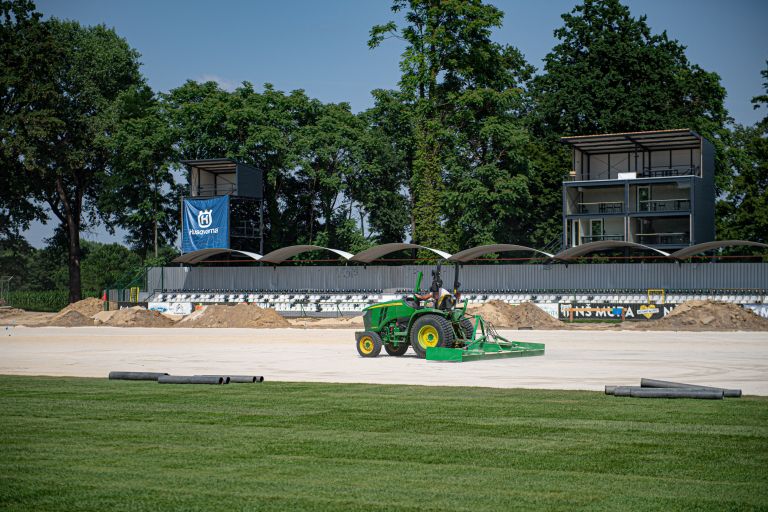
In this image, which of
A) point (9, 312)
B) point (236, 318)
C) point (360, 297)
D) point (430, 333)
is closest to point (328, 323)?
point (236, 318)

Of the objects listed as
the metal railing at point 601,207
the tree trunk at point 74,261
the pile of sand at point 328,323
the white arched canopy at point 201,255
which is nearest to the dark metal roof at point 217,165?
the white arched canopy at point 201,255

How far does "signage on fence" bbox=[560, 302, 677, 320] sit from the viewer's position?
49.4 metres

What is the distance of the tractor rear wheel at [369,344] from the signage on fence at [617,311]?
27.1 meters

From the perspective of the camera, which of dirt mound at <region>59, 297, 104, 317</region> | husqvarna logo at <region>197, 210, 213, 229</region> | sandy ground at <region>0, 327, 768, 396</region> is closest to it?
sandy ground at <region>0, 327, 768, 396</region>

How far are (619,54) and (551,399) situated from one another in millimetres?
65174

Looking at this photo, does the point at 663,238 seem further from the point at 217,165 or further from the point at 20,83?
the point at 20,83

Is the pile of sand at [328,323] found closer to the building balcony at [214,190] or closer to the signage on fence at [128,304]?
the signage on fence at [128,304]

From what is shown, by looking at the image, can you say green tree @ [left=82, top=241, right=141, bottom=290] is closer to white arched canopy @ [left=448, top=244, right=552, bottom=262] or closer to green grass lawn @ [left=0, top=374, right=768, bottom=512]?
white arched canopy @ [left=448, top=244, right=552, bottom=262]

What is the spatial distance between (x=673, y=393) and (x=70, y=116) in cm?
7358

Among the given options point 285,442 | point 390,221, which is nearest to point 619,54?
point 390,221

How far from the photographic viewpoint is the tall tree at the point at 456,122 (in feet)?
237

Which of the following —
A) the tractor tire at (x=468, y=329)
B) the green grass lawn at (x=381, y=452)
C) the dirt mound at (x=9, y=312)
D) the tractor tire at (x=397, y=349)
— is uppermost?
the tractor tire at (x=468, y=329)

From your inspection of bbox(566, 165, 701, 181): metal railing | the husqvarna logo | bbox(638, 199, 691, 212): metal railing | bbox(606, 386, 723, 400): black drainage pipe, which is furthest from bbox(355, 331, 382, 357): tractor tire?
bbox(566, 165, 701, 181): metal railing

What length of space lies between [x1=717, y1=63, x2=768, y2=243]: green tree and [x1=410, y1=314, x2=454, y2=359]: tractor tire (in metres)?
53.2
